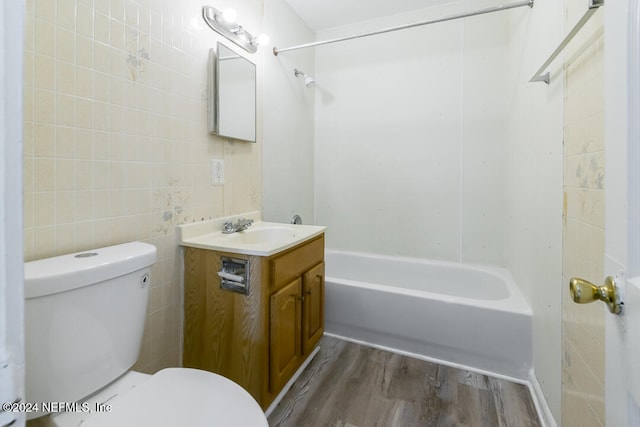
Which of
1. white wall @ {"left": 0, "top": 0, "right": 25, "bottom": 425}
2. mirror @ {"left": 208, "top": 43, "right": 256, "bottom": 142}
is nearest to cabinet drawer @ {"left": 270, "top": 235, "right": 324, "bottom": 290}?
mirror @ {"left": 208, "top": 43, "right": 256, "bottom": 142}

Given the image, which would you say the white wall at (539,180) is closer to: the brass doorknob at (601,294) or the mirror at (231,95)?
the brass doorknob at (601,294)

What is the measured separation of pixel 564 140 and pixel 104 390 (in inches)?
71.9

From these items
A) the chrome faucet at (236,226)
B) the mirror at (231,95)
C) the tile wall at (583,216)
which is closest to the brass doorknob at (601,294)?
the tile wall at (583,216)

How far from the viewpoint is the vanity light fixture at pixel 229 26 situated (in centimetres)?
147

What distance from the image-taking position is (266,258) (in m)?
1.22

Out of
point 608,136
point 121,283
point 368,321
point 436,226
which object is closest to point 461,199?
point 436,226

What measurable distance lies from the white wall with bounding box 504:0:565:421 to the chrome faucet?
4.85 ft

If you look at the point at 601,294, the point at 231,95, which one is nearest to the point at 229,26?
the point at 231,95

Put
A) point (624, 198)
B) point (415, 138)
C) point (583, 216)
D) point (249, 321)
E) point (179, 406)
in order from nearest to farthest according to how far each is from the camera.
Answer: point (624, 198), point (179, 406), point (583, 216), point (249, 321), point (415, 138)

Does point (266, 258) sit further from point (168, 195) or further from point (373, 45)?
point (373, 45)

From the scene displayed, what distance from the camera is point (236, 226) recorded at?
1616mm

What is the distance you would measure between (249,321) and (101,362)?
514 millimetres

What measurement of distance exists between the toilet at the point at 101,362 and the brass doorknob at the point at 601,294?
2.56 ft

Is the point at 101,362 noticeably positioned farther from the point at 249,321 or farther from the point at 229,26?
the point at 229,26
